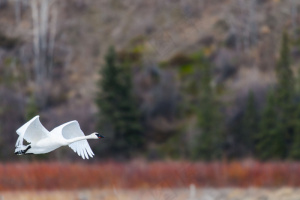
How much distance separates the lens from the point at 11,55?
5831 cm

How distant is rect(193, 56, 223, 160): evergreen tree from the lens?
143 ft

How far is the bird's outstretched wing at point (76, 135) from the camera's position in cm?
1434

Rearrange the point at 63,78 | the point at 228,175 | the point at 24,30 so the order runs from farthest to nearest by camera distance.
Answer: the point at 24,30 → the point at 63,78 → the point at 228,175

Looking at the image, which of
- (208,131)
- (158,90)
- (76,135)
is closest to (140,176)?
(208,131)

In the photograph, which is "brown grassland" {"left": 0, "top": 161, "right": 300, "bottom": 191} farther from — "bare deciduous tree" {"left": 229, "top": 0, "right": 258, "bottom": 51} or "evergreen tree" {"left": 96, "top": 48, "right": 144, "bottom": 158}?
"bare deciduous tree" {"left": 229, "top": 0, "right": 258, "bottom": 51}

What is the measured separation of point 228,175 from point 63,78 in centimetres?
2554

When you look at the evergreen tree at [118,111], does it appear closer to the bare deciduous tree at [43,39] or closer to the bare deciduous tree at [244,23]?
the bare deciduous tree at [43,39]

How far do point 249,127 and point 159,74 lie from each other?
9.43 metres

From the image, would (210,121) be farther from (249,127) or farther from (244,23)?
(244,23)

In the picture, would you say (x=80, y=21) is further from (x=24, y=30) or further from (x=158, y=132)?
(x=158, y=132)

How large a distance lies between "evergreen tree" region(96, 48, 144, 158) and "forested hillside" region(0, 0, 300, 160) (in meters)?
0.07

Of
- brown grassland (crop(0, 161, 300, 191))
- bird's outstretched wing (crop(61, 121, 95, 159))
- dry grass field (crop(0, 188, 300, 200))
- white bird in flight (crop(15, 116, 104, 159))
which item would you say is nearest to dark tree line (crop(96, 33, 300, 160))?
brown grassland (crop(0, 161, 300, 191))

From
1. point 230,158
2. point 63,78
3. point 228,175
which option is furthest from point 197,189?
point 63,78

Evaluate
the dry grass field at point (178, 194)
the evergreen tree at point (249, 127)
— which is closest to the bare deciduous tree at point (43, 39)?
the evergreen tree at point (249, 127)
